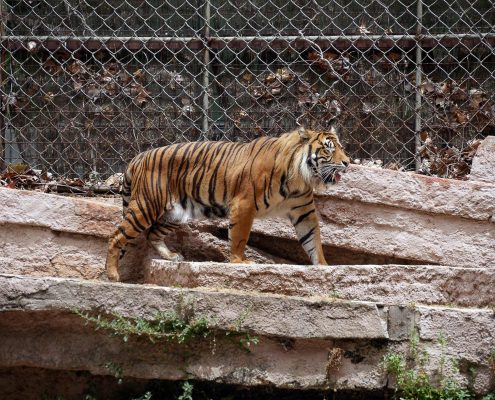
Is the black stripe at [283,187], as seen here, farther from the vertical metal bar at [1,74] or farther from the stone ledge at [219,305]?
the vertical metal bar at [1,74]

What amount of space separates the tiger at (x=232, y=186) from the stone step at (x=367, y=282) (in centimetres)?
70

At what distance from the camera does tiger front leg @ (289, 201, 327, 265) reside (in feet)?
19.9

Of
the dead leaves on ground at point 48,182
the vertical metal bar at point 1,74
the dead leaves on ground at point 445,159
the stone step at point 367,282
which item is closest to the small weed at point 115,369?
the stone step at point 367,282

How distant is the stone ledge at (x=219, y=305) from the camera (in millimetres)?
4852

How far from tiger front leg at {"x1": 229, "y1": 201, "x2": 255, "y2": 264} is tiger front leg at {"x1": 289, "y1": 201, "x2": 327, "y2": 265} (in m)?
0.30

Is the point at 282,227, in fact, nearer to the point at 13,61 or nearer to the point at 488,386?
the point at 488,386

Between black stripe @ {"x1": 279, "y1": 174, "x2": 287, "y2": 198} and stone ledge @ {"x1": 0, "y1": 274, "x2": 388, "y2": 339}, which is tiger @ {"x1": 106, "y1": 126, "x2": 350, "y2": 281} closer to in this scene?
black stripe @ {"x1": 279, "y1": 174, "x2": 287, "y2": 198}

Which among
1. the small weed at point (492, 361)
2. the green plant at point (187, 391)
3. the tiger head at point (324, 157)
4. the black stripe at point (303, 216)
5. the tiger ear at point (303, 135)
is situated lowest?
the green plant at point (187, 391)

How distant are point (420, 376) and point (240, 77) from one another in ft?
10.4

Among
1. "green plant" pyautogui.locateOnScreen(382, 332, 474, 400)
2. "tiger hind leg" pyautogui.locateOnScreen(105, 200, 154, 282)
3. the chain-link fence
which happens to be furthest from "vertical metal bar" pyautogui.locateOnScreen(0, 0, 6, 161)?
"green plant" pyautogui.locateOnScreen(382, 332, 474, 400)

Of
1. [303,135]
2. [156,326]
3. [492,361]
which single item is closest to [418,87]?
[303,135]

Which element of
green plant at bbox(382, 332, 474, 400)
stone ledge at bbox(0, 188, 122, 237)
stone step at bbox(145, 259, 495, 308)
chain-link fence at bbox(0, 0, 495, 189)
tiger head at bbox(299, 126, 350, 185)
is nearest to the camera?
green plant at bbox(382, 332, 474, 400)

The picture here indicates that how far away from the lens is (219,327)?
488cm

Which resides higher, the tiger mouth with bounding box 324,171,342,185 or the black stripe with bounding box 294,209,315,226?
the tiger mouth with bounding box 324,171,342,185
